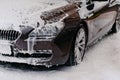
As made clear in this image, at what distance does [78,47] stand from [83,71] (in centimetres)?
42

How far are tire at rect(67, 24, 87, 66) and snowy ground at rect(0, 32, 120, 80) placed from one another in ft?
0.38

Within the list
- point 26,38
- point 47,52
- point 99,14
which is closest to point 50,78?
point 47,52

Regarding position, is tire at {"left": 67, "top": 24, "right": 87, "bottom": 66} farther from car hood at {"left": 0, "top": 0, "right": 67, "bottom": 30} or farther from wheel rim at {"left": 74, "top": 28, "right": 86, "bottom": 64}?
car hood at {"left": 0, "top": 0, "right": 67, "bottom": 30}

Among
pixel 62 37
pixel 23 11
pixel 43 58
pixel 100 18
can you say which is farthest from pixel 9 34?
pixel 100 18

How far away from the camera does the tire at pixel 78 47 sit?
18.1 ft

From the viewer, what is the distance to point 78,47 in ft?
18.7

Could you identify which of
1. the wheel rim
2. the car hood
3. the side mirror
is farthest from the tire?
the car hood

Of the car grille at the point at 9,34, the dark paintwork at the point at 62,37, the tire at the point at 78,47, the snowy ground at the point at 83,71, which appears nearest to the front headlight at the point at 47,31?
the dark paintwork at the point at 62,37

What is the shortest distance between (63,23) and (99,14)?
4.78 feet

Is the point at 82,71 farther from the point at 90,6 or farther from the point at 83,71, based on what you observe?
the point at 90,6

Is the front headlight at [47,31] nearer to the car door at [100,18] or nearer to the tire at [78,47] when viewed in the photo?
the tire at [78,47]

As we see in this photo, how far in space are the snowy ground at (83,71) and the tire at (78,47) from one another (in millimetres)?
116

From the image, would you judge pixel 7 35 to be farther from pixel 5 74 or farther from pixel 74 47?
pixel 74 47

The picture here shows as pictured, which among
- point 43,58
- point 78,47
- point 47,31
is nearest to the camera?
point 47,31
